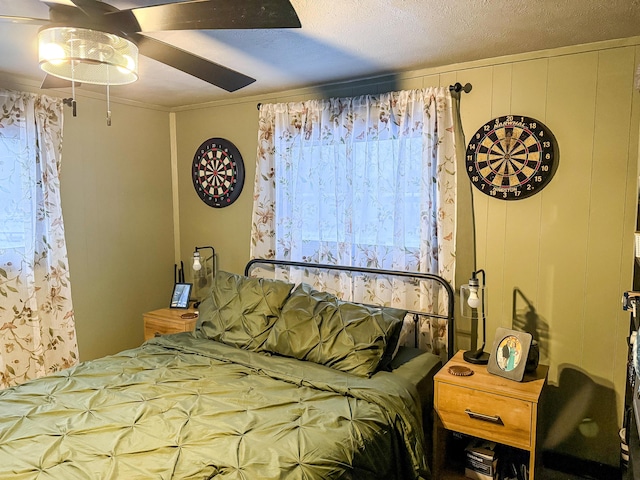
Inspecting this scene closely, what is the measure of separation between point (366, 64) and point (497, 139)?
0.86 meters

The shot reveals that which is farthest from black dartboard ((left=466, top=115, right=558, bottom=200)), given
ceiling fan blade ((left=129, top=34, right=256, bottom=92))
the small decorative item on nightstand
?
the small decorative item on nightstand

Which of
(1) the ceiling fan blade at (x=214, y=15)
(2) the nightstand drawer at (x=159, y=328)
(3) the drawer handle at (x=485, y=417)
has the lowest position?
(3) the drawer handle at (x=485, y=417)

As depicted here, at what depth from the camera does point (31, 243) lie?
9.93 ft

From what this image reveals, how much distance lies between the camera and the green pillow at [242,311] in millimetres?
2695

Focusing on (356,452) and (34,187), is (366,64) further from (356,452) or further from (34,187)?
(34,187)

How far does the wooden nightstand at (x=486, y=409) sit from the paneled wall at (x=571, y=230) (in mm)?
324

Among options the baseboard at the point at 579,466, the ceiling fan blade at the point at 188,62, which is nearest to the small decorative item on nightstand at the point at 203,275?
the ceiling fan blade at the point at 188,62

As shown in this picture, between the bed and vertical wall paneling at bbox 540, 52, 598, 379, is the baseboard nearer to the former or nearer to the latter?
vertical wall paneling at bbox 540, 52, 598, 379

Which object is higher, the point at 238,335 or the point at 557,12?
the point at 557,12

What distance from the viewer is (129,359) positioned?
99.5 inches

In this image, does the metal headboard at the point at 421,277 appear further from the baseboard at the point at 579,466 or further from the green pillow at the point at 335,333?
the baseboard at the point at 579,466

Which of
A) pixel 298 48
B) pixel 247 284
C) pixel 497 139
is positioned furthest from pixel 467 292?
pixel 298 48

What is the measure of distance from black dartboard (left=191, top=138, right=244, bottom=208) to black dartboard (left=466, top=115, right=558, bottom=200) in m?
1.83

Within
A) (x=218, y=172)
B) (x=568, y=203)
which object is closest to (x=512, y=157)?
(x=568, y=203)
